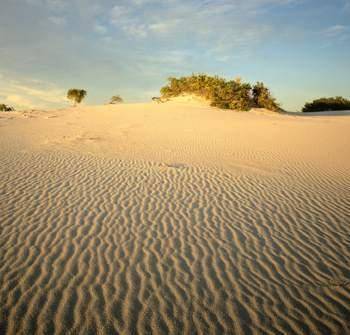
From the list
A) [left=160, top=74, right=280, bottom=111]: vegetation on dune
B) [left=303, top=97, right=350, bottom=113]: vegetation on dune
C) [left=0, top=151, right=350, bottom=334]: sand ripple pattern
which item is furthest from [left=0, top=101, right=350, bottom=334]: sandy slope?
[left=303, top=97, right=350, bottom=113]: vegetation on dune

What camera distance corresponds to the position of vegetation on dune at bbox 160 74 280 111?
27984 millimetres

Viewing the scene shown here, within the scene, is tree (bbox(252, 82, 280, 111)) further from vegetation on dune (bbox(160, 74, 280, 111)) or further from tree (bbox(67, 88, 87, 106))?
tree (bbox(67, 88, 87, 106))

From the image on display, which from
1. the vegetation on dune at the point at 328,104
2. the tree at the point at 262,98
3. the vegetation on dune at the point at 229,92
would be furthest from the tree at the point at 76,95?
the vegetation on dune at the point at 328,104

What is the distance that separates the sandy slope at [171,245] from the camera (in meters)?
3.14

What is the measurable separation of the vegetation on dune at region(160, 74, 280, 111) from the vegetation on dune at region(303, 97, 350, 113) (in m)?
18.9

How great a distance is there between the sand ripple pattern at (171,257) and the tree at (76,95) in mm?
42816

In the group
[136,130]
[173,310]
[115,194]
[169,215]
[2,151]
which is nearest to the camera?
[173,310]

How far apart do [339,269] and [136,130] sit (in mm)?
14622

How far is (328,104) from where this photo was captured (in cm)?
4388

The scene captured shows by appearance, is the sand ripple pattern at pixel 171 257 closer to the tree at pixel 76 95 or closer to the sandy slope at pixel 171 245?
the sandy slope at pixel 171 245

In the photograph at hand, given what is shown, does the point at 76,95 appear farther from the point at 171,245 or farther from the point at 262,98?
the point at 171,245

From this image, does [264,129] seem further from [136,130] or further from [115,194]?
[115,194]

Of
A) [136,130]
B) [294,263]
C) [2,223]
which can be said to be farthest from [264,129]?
[2,223]

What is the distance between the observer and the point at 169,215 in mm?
5738
